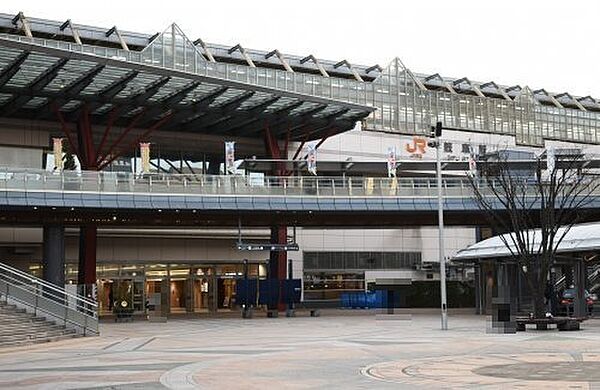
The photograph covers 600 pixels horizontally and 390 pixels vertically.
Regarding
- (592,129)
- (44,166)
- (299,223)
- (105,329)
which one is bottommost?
(105,329)

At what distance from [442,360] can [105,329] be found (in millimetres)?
20732

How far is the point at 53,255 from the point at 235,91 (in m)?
14.2

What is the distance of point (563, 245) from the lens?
3638cm

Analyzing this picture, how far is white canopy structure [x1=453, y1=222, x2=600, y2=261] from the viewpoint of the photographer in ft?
115

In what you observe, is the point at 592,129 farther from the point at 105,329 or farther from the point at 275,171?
the point at 105,329

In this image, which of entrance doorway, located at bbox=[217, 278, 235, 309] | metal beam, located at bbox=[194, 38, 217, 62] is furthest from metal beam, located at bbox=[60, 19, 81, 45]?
entrance doorway, located at bbox=[217, 278, 235, 309]

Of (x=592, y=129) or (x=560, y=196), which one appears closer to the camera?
(x=560, y=196)

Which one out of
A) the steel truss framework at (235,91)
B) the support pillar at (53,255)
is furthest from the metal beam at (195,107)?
the support pillar at (53,255)

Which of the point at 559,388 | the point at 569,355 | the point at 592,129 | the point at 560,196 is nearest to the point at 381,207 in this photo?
the point at 560,196

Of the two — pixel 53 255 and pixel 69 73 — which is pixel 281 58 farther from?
pixel 53 255

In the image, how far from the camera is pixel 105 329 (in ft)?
116

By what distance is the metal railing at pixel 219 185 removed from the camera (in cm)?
3941

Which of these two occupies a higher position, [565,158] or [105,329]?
[565,158]

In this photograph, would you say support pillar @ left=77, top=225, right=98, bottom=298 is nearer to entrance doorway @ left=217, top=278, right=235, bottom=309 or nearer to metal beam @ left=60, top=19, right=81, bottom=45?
entrance doorway @ left=217, top=278, right=235, bottom=309
